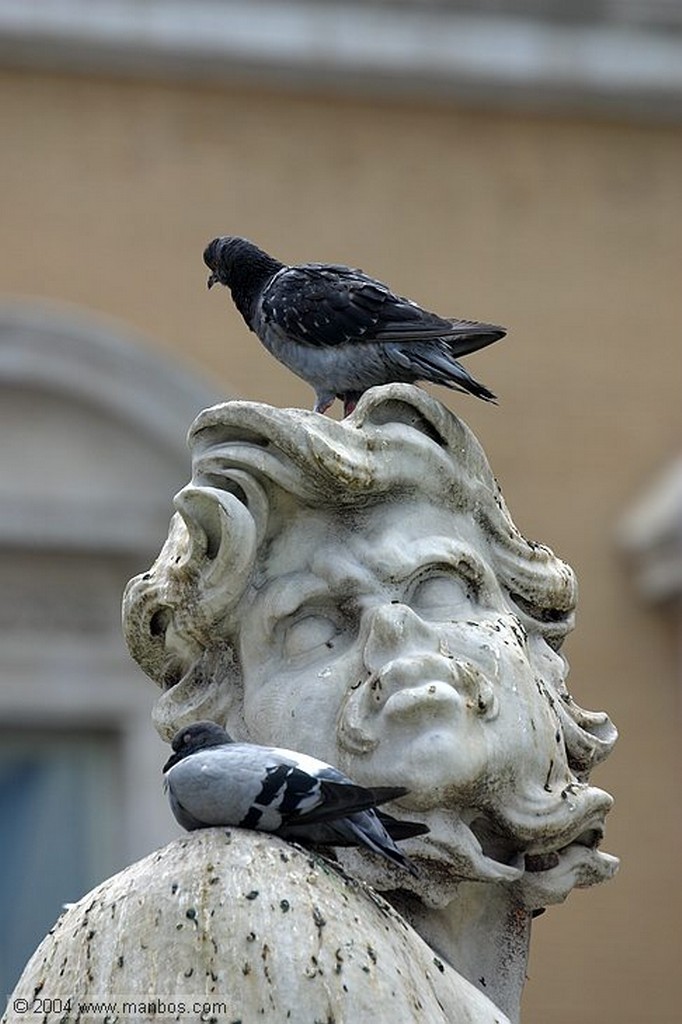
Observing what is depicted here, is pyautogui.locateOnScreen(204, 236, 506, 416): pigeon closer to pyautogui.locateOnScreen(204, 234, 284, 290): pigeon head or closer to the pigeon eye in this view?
pyautogui.locateOnScreen(204, 234, 284, 290): pigeon head

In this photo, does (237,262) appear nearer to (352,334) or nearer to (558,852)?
(352,334)

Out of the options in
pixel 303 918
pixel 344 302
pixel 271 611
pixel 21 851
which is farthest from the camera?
pixel 21 851

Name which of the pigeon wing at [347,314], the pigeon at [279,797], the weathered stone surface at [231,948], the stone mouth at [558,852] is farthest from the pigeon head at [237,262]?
the weathered stone surface at [231,948]

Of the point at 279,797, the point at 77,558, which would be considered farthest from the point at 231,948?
the point at 77,558

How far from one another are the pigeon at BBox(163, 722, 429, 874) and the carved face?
9 centimetres

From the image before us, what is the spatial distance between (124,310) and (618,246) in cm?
139

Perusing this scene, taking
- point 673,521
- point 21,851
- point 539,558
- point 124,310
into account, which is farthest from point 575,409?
point 539,558

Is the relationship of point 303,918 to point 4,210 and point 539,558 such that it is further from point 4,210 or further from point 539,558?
point 4,210

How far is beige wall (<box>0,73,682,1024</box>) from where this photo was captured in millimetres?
9969

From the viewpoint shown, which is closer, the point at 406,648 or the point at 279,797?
the point at 279,797

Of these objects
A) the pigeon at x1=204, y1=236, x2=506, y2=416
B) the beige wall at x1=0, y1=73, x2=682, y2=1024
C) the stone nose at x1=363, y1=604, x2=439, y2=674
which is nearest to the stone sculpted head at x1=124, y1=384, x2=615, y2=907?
the stone nose at x1=363, y1=604, x2=439, y2=674

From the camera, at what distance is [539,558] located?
2.83 metres

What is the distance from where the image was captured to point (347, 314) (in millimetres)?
3816

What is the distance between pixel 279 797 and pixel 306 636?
0.29m
